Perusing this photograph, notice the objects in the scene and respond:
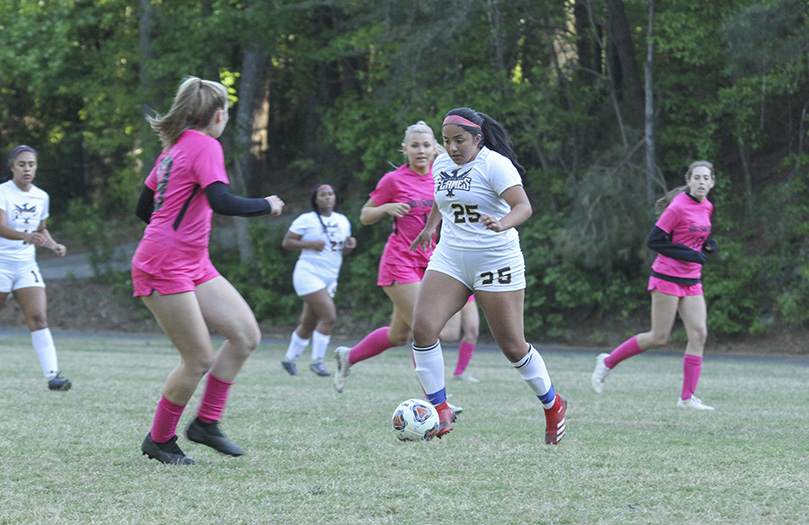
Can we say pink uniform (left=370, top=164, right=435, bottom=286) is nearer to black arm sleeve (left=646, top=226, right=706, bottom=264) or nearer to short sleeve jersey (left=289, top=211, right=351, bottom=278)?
black arm sleeve (left=646, top=226, right=706, bottom=264)

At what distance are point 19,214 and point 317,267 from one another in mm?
3879

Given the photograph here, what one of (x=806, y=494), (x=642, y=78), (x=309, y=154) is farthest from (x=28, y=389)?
(x=309, y=154)

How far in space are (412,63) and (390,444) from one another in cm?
1655

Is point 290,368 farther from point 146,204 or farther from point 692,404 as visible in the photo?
point 146,204

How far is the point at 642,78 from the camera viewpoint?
2302cm

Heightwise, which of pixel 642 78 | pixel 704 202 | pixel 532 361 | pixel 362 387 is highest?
pixel 642 78

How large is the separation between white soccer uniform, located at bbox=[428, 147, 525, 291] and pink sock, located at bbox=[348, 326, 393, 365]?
2644 millimetres

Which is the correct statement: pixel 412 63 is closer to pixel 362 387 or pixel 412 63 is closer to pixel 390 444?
pixel 362 387

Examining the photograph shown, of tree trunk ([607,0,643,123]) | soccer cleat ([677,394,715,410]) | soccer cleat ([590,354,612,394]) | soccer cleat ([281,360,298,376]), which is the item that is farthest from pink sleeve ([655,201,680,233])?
tree trunk ([607,0,643,123])

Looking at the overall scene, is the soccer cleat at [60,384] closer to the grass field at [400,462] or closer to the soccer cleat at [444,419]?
the grass field at [400,462]

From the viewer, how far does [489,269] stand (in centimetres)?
582

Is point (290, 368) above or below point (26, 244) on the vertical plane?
below

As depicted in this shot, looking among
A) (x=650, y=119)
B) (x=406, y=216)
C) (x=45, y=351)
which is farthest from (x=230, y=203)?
(x=650, y=119)

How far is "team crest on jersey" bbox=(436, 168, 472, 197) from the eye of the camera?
5.86 metres
